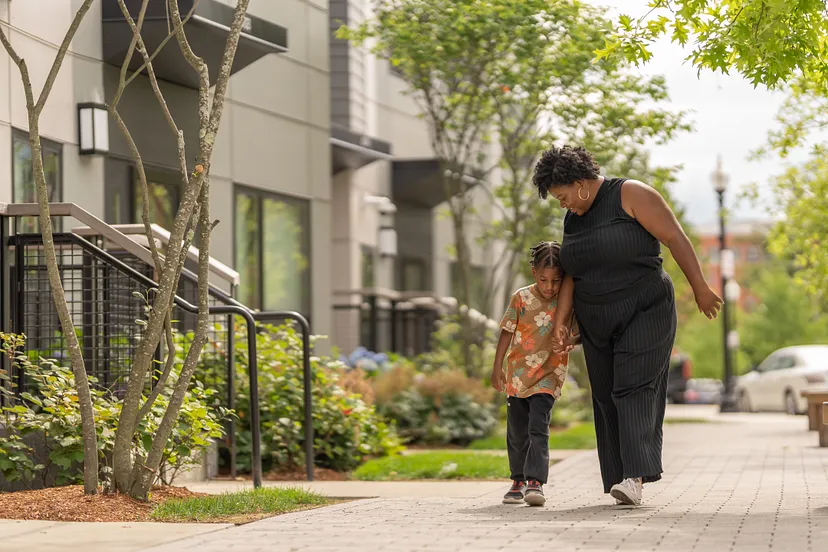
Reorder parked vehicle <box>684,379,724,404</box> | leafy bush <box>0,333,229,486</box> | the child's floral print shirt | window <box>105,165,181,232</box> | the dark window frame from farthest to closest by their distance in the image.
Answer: parked vehicle <box>684,379,724,404</box>, the dark window frame, window <box>105,165,181,232</box>, leafy bush <box>0,333,229,486</box>, the child's floral print shirt

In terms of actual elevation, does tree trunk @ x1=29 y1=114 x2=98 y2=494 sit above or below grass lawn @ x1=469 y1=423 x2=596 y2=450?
above

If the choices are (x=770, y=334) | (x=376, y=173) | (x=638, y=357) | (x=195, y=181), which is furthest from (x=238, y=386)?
(x=770, y=334)

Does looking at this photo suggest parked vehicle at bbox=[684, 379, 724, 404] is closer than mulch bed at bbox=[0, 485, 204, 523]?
No

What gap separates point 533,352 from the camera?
829 cm

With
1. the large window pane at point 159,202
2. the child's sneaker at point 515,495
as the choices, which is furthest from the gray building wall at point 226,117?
the child's sneaker at point 515,495

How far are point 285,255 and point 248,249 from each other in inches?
40.5

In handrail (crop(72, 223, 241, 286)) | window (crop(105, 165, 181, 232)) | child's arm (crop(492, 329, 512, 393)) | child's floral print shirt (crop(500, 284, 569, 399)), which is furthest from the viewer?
window (crop(105, 165, 181, 232))

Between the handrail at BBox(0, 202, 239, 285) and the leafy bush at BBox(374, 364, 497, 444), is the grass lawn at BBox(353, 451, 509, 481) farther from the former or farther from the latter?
the leafy bush at BBox(374, 364, 497, 444)

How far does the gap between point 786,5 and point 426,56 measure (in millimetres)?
8185

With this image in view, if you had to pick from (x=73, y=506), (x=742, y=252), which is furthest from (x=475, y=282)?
(x=742, y=252)

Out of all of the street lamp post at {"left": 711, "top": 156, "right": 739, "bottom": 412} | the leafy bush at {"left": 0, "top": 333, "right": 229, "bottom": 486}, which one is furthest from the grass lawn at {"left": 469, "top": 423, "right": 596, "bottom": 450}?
the street lamp post at {"left": 711, "top": 156, "right": 739, "bottom": 412}

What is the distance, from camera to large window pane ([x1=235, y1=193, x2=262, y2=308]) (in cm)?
1625

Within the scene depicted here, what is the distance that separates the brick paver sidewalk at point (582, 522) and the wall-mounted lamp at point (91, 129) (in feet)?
16.8

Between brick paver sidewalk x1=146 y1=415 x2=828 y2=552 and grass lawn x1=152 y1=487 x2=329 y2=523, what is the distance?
24cm
